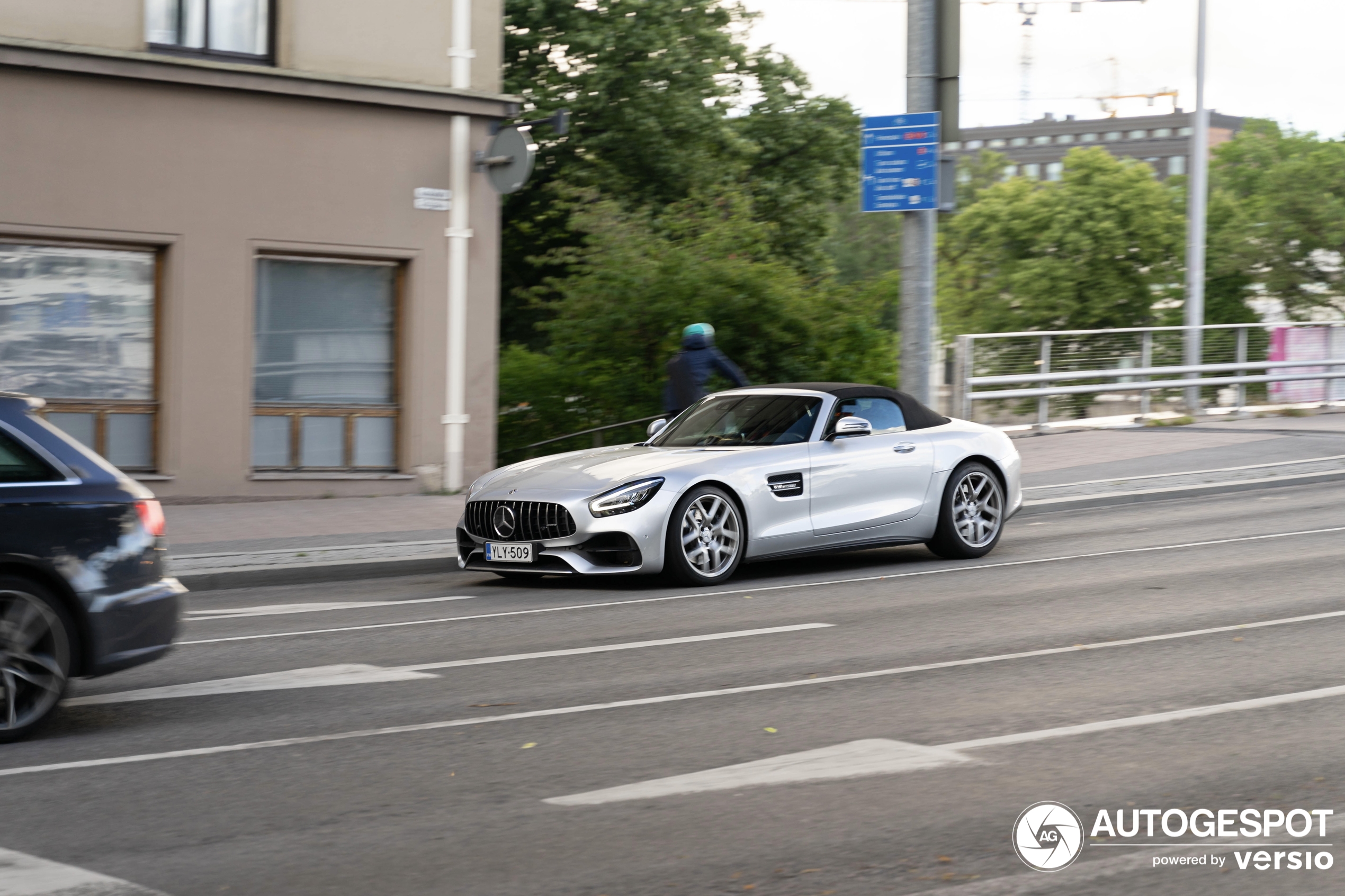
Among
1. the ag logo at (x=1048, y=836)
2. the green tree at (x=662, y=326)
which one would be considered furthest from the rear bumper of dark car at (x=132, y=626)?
the green tree at (x=662, y=326)

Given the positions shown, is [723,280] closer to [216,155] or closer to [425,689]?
[216,155]

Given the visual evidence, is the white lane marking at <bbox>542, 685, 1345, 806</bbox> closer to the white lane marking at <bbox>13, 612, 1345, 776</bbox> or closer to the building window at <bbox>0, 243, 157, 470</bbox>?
the white lane marking at <bbox>13, 612, 1345, 776</bbox>

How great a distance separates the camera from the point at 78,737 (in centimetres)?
645

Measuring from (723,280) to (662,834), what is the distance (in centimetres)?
1485

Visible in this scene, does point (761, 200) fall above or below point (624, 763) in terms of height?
above

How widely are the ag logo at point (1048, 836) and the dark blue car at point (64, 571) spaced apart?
361 cm

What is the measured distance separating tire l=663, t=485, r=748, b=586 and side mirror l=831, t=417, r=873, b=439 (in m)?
1.09

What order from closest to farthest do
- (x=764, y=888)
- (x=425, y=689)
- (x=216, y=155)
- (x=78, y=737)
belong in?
(x=764, y=888), (x=78, y=737), (x=425, y=689), (x=216, y=155)

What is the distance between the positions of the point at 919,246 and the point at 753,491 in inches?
217

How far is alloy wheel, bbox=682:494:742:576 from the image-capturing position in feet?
35.4

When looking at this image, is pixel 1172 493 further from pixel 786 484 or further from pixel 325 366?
pixel 325 366

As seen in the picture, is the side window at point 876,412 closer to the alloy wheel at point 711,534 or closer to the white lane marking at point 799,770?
the alloy wheel at point 711,534

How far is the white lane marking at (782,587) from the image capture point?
9.27 m

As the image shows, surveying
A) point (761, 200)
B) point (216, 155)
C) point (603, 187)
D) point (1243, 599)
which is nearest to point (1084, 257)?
point (761, 200)
